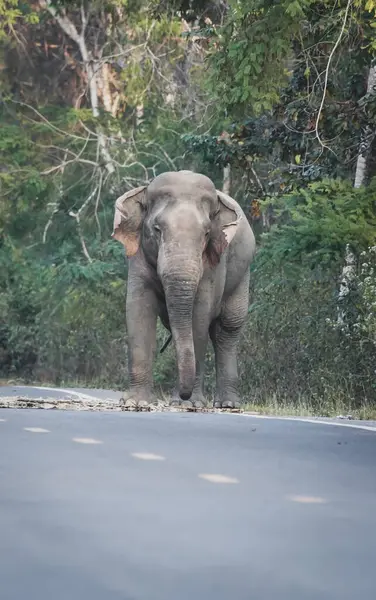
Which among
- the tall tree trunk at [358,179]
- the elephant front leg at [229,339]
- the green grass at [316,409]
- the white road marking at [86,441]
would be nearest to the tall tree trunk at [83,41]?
the tall tree trunk at [358,179]

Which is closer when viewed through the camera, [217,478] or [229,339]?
[217,478]

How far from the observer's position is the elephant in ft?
68.8

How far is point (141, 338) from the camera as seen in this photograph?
21578 mm

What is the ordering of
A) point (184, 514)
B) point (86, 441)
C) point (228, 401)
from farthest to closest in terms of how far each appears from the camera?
point (228, 401)
point (86, 441)
point (184, 514)

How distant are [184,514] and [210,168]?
2838cm

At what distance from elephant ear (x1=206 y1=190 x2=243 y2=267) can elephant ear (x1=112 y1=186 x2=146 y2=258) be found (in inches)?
33.1

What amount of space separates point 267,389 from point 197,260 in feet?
21.2

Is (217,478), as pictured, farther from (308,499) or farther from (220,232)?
(220,232)

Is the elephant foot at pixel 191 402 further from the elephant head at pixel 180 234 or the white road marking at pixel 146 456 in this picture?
the white road marking at pixel 146 456

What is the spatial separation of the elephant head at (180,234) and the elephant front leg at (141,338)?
399 millimetres

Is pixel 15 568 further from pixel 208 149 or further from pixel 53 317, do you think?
pixel 53 317

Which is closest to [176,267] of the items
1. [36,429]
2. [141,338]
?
[141,338]

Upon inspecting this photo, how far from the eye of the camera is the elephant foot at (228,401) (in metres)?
22.8

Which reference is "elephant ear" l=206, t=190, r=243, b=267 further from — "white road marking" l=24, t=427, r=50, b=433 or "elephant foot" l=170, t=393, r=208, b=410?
"white road marking" l=24, t=427, r=50, b=433
